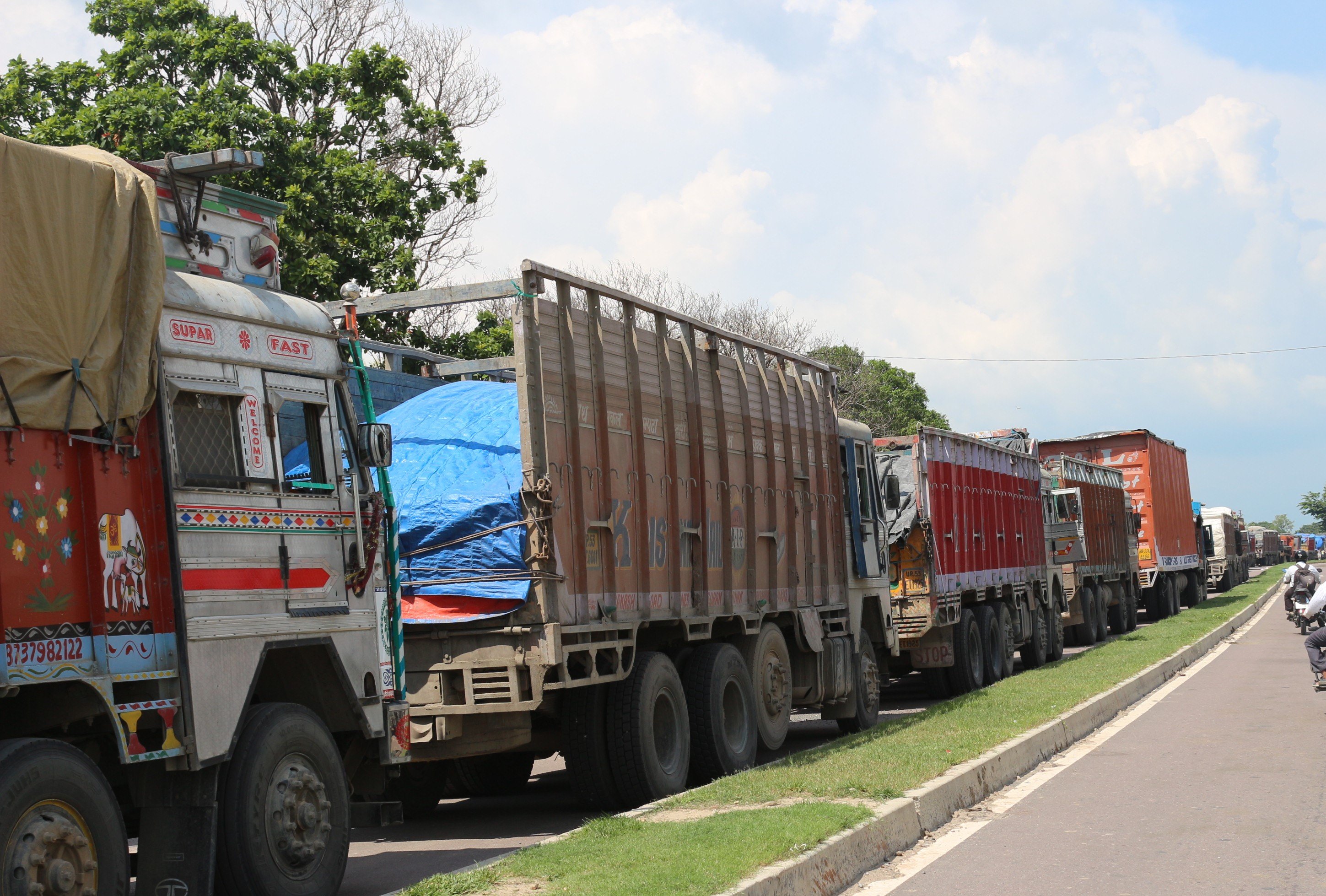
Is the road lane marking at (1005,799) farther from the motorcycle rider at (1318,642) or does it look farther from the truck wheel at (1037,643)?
the truck wheel at (1037,643)

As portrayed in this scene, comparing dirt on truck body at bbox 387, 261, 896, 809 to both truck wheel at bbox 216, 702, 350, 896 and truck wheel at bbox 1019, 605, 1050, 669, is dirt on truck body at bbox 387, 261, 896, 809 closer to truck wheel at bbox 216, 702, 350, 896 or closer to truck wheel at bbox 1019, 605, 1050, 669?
truck wheel at bbox 216, 702, 350, 896

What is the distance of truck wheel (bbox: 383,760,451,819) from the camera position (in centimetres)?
995

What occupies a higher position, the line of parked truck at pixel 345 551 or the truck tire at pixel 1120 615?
the line of parked truck at pixel 345 551

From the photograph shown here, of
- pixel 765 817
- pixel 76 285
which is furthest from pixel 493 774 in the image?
pixel 76 285

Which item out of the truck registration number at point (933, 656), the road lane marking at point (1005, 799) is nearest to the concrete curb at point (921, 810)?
the road lane marking at point (1005, 799)

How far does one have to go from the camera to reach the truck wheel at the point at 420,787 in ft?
32.6

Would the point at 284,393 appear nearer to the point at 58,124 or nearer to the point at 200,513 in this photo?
the point at 200,513

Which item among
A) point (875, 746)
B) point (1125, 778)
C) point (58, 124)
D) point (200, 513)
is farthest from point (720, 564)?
point (58, 124)

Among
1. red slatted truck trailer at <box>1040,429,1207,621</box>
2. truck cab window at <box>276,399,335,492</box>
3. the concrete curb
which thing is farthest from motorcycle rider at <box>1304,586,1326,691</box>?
red slatted truck trailer at <box>1040,429,1207,621</box>

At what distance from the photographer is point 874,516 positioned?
1481 centimetres

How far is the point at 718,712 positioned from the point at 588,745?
144cm

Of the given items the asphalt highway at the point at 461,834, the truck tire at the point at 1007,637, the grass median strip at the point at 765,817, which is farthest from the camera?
the truck tire at the point at 1007,637

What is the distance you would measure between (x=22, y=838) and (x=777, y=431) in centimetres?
860

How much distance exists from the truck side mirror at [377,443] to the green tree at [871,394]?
1266 inches
